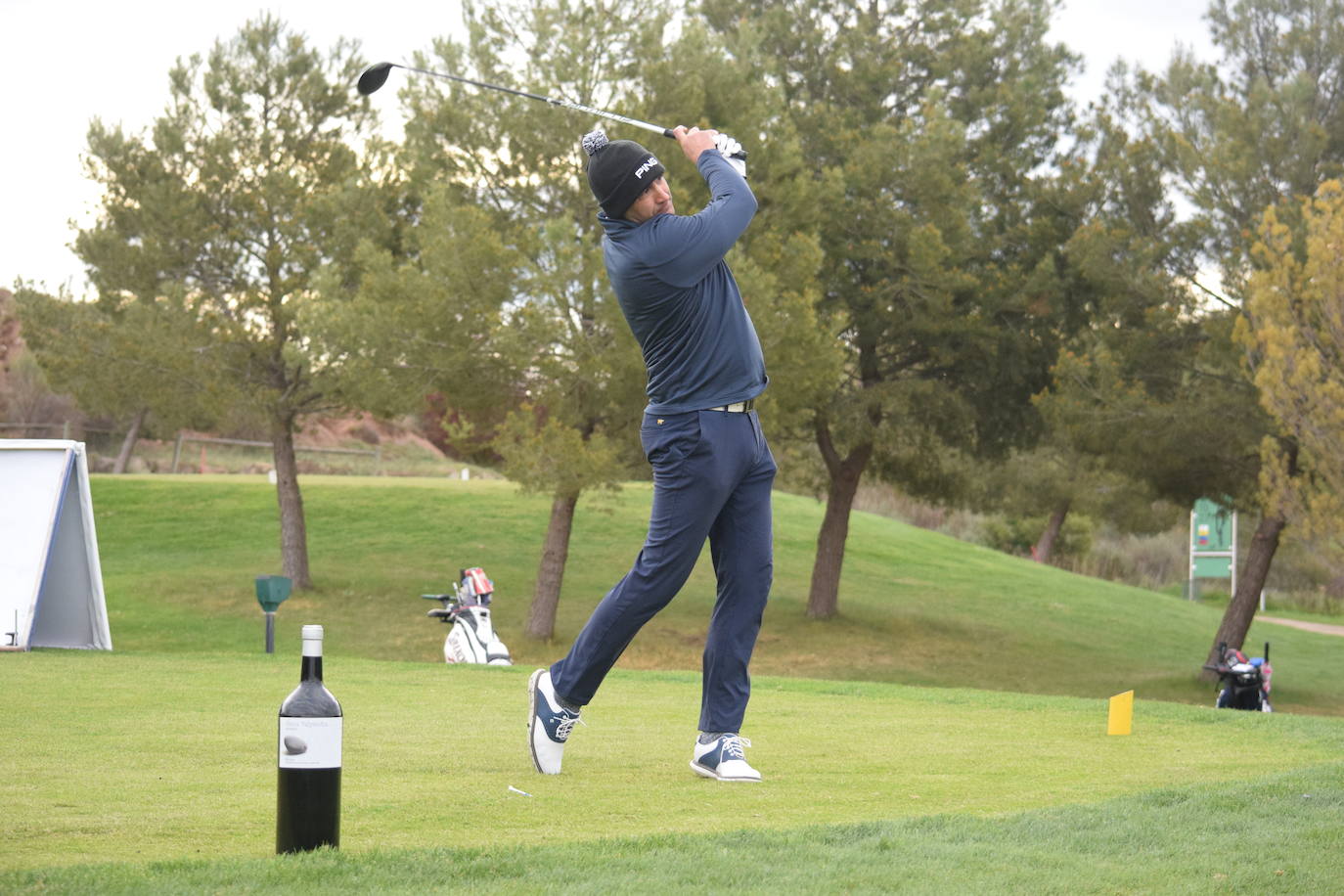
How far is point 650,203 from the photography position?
4.86m

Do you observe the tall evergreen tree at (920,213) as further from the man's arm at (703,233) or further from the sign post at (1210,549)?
the sign post at (1210,549)

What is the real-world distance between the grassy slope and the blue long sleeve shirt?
1708cm

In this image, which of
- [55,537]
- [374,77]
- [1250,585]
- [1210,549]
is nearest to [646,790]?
[374,77]

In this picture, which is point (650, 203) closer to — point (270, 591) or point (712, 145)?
point (712, 145)

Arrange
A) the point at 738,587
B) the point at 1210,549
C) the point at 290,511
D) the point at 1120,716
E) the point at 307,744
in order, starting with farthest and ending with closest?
the point at 1210,549 → the point at 290,511 → the point at 1120,716 → the point at 738,587 → the point at 307,744

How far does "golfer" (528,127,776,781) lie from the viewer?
4.77m

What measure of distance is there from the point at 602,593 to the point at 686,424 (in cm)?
2308

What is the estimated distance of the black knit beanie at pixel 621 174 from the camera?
480cm

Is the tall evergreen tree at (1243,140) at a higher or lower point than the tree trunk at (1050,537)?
higher

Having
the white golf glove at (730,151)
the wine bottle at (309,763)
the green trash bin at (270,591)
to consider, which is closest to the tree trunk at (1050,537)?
the green trash bin at (270,591)

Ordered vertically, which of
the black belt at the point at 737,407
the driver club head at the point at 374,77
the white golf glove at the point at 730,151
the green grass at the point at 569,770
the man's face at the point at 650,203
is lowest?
the green grass at the point at 569,770

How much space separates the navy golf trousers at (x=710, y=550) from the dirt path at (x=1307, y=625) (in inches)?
1432

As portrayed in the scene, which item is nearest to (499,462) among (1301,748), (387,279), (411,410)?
(411,410)

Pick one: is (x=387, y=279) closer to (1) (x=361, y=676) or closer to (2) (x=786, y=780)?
(1) (x=361, y=676)
